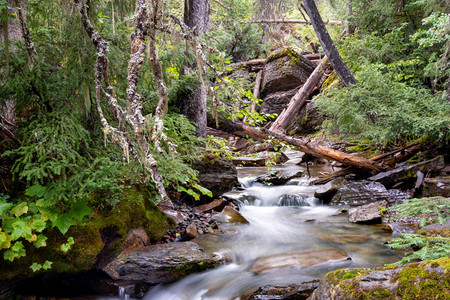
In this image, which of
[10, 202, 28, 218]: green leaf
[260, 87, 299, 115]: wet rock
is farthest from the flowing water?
[260, 87, 299, 115]: wet rock

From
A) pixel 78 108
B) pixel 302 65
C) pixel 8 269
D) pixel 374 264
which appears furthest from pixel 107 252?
pixel 302 65

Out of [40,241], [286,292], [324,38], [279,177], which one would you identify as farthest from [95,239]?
[324,38]

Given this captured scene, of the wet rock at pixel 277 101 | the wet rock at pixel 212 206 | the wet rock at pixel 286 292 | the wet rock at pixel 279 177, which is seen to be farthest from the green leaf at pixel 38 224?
the wet rock at pixel 277 101

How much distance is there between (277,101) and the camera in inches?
715

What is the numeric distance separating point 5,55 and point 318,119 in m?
14.9

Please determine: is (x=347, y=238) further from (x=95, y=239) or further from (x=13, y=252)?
(x=13, y=252)

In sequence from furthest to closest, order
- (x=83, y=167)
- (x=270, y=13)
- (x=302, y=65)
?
1. (x=302, y=65)
2. (x=270, y=13)
3. (x=83, y=167)

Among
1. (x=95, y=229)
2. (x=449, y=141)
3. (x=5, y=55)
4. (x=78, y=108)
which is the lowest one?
(x=95, y=229)

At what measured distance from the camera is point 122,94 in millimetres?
3967

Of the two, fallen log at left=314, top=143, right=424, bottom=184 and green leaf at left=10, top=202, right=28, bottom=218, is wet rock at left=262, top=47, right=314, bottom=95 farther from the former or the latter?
green leaf at left=10, top=202, right=28, bottom=218

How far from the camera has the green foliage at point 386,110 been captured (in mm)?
6402

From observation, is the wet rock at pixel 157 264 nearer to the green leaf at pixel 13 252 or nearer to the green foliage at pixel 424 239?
the green leaf at pixel 13 252

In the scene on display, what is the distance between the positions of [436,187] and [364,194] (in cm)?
166

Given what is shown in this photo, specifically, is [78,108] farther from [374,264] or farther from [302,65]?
[302,65]
